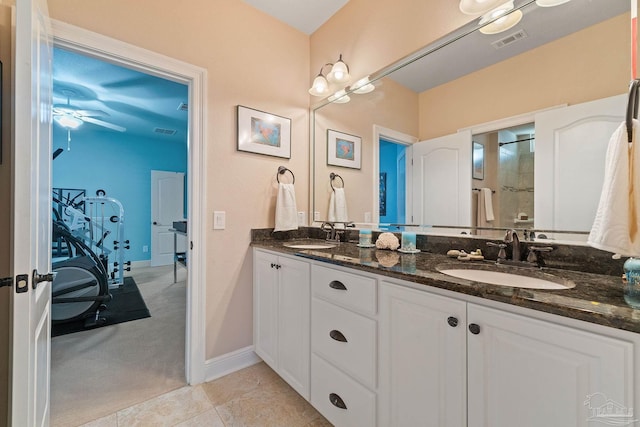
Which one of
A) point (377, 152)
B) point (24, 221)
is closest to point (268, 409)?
point (24, 221)

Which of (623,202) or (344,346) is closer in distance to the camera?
(623,202)

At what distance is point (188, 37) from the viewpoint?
1.77 meters

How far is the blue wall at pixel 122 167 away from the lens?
Result: 456 cm

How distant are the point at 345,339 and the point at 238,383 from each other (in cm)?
102

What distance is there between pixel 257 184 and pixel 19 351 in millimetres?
1478

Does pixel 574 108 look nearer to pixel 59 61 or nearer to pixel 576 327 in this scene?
pixel 576 327

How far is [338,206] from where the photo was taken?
7.30 feet

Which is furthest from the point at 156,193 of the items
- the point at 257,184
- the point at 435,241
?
the point at 435,241

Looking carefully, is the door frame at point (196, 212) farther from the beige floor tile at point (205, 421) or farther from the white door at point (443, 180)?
the white door at point (443, 180)

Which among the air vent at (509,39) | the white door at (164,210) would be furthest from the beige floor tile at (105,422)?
the white door at (164,210)

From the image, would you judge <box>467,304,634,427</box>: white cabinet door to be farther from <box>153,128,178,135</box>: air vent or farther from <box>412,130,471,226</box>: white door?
<box>153,128,178,135</box>: air vent

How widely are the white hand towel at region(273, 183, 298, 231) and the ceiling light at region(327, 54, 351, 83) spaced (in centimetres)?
94

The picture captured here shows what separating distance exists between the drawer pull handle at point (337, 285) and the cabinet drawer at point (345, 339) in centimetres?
10

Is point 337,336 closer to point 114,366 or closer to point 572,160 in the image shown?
point 572,160
